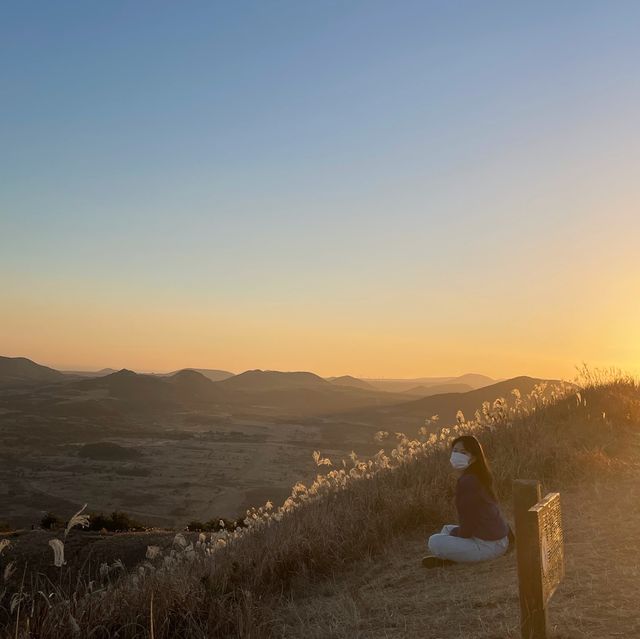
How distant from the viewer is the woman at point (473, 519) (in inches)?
254

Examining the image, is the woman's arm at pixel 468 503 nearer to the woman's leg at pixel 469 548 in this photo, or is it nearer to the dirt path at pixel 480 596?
the woman's leg at pixel 469 548

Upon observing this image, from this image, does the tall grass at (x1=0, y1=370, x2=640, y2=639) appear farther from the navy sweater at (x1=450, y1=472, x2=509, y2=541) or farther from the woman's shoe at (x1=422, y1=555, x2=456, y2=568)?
the navy sweater at (x1=450, y1=472, x2=509, y2=541)

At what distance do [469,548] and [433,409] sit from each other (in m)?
92.8

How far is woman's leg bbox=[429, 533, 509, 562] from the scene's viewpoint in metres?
6.47

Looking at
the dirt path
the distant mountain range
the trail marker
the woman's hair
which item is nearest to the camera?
the trail marker

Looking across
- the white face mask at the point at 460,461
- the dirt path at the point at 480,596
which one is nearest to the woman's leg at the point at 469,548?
the dirt path at the point at 480,596

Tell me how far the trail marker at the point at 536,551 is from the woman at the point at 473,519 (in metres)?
2.37

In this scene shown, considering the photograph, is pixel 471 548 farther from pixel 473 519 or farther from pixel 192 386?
pixel 192 386

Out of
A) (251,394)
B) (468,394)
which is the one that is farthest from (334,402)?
(468,394)

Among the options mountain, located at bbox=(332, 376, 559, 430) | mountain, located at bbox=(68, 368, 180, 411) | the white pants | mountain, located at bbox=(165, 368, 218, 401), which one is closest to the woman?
the white pants

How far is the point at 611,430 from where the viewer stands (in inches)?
421

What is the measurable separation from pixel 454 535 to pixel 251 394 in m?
143

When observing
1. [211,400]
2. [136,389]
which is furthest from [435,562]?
[211,400]

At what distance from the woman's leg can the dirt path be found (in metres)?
0.10
